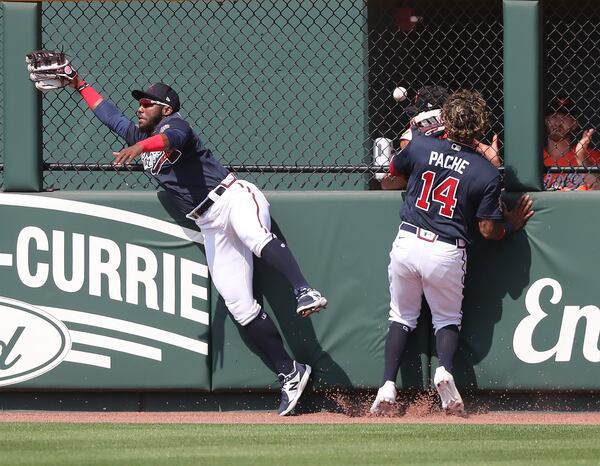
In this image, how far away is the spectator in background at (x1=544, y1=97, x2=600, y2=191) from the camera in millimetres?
7645

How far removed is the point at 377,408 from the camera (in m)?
6.73

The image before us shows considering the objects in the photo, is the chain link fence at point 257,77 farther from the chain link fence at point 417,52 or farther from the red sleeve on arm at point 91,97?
the red sleeve on arm at point 91,97

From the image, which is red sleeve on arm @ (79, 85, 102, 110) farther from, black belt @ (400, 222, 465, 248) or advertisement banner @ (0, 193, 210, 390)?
black belt @ (400, 222, 465, 248)

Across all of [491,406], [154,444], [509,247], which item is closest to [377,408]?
[491,406]

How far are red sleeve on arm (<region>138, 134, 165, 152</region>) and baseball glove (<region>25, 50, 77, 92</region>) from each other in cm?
79

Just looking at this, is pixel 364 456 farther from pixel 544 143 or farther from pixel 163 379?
pixel 544 143

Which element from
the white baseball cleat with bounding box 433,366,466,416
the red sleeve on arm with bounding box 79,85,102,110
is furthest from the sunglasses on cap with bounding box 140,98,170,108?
the white baseball cleat with bounding box 433,366,466,416

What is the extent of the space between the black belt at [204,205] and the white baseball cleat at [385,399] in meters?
1.44

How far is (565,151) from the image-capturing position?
782cm

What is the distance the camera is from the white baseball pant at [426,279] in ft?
21.8

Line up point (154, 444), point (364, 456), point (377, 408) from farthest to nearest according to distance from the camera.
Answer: point (377, 408) < point (154, 444) < point (364, 456)

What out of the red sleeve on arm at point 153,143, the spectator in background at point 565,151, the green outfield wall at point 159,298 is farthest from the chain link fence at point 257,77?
the red sleeve on arm at point 153,143

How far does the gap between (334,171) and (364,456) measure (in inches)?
Result: 95.9

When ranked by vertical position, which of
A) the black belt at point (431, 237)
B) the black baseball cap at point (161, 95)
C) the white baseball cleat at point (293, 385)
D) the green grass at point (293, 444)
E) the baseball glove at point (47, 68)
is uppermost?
the baseball glove at point (47, 68)
